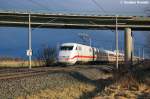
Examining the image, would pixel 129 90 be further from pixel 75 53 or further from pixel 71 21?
pixel 71 21

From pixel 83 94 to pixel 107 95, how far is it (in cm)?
475

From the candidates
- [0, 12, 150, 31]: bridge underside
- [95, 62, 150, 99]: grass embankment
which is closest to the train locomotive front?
[0, 12, 150, 31]: bridge underside

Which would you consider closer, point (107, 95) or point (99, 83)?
point (107, 95)

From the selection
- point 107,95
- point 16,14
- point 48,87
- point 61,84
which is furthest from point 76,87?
point 16,14

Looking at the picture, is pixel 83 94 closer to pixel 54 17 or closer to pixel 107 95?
pixel 107 95

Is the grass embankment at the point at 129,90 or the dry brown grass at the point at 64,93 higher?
the grass embankment at the point at 129,90

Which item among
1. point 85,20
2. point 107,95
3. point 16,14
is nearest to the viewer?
point 107,95

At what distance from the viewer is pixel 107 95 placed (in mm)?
20578

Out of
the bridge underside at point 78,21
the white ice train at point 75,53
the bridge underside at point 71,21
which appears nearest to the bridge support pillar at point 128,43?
the bridge underside at point 78,21

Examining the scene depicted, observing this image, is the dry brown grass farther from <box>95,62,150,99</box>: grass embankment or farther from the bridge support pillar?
the bridge support pillar

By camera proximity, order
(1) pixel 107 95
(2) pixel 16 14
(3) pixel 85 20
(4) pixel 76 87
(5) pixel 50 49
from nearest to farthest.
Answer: (1) pixel 107 95 → (4) pixel 76 87 → (2) pixel 16 14 → (3) pixel 85 20 → (5) pixel 50 49

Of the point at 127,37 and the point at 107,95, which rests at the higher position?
the point at 127,37

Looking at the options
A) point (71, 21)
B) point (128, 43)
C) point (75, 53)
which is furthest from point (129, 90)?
point (128, 43)

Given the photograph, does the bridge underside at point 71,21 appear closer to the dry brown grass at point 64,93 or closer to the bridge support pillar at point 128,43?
the bridge support pillar at point 128,43
